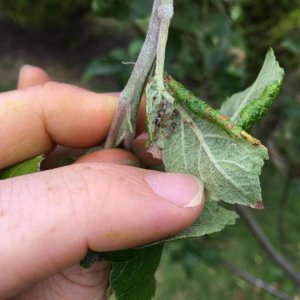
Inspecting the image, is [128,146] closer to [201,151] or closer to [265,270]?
[201,151]

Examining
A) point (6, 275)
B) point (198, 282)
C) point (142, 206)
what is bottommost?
point (198, 282)

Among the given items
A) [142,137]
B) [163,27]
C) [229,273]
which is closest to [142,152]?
[142,137]

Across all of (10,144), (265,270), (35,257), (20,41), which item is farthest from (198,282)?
(20,41)

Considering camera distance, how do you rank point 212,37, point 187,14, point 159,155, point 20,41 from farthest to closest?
point 20,41, point 212,37, point 187,14, point 159,155

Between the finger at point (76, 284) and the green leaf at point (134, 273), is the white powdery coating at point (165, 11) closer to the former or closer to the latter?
the green leaf at point (134, 273)

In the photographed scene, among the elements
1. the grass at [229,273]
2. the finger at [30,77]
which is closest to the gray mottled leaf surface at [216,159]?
the finger at [30,77]

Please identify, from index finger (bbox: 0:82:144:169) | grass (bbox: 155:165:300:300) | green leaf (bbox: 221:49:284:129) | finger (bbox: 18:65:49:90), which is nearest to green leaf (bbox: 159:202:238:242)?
green leaf (bbox: 221:49:284:129)
